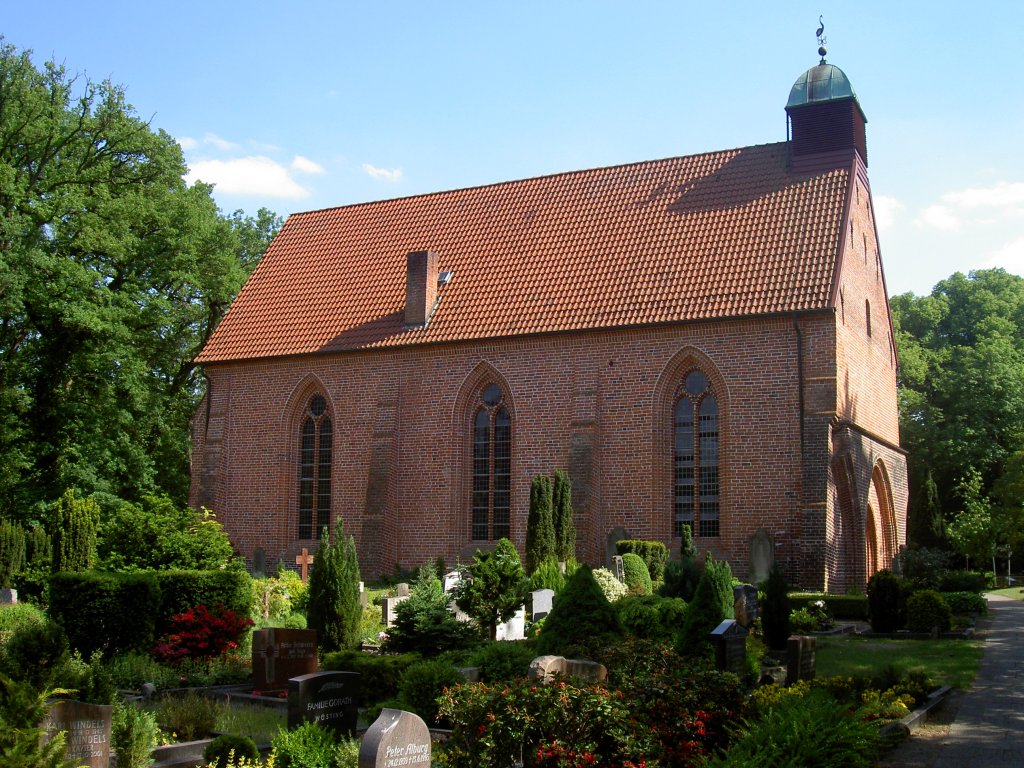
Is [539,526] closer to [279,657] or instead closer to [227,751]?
[279,657]

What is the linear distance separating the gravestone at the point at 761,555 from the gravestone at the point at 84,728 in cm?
1775

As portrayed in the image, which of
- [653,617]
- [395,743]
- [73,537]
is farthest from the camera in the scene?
[73,537]

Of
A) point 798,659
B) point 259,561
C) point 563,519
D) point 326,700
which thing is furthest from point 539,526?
point 326,700

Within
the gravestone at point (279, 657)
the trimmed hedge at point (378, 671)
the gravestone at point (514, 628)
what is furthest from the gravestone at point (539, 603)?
the gravestone at point (279, 657)

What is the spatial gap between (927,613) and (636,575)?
19.4 ft

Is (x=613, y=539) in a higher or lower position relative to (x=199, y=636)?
higher

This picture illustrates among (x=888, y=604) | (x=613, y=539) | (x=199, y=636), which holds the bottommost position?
(x=199, y=636)

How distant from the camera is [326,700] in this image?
10.4 m

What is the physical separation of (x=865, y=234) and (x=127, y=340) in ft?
74.9

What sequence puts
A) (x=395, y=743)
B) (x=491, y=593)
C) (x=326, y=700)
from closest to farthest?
(x=395, y=743)
(x=326, y=700)
(x=491, y=593)

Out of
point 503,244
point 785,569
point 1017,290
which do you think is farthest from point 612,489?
point 1017,290

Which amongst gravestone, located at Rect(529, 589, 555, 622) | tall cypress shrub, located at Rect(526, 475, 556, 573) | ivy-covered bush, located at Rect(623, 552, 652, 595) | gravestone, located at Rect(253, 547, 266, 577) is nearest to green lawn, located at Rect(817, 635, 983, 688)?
ivy-covered bush, located at Rect(623, 552, 652, 595)

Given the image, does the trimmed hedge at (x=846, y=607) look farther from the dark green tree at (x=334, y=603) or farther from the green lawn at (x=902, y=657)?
the dark green tree at (x=334, y=603)

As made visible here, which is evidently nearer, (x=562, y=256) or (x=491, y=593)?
(x=491, y=593)
